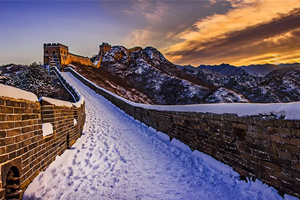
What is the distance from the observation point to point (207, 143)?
4.93m

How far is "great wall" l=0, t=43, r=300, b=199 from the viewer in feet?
8.20

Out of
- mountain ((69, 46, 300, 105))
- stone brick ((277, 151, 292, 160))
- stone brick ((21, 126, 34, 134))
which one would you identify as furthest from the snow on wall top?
mountain ((69, 46, 300, 105))

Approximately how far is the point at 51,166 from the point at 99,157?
1.59 metres

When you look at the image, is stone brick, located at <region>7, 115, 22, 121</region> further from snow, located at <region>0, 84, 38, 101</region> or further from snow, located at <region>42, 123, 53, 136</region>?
snow, located at <region>42, 123, 53, 136</region>

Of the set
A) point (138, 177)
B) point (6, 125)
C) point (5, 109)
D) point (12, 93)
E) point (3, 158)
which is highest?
point (12, 93)

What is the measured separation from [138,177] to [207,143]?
1.93m

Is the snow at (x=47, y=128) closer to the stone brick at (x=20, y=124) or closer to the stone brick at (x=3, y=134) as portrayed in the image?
the stone brick at (x=20, y=124)

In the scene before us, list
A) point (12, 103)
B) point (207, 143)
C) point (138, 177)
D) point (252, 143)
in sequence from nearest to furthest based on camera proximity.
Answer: point (12, 103) → point (252, 143) → point (138, 177) → point (207, 143)

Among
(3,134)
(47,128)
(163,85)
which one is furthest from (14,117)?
(163,85)

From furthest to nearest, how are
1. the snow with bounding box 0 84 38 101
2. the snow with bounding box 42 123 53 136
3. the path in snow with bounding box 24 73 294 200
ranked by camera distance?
1. the snow with bounding box 42 123 53 136
2. the path in snow with bounding box 24 73 294 200
3. the snow with bounding box 0 84 38 101

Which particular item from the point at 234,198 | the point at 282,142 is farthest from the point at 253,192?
the point at 282,142

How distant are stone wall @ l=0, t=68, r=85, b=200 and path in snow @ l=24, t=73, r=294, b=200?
0.25 meters

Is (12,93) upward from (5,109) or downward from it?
upward

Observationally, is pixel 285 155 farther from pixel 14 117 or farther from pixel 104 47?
pixel 104 47
